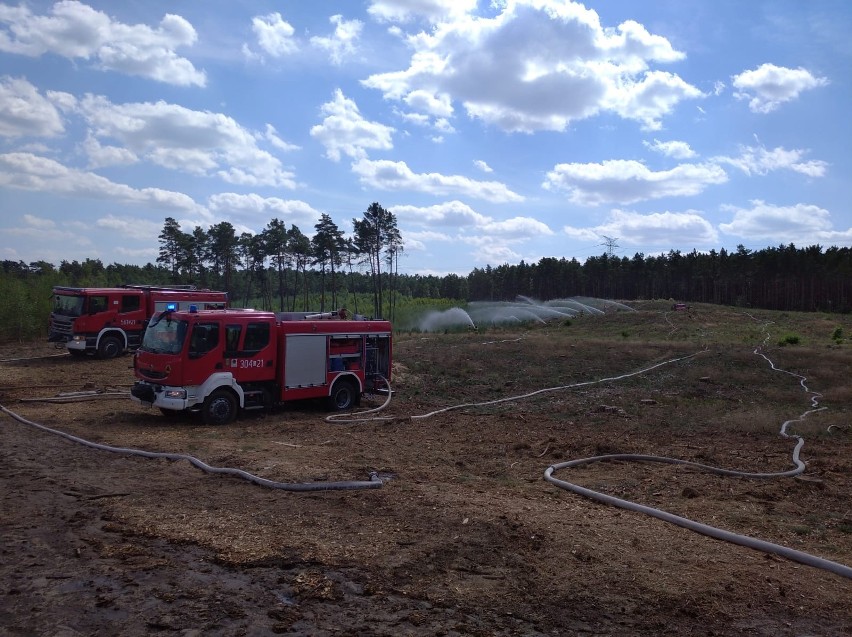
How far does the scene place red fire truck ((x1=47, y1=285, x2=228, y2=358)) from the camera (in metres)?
26.9

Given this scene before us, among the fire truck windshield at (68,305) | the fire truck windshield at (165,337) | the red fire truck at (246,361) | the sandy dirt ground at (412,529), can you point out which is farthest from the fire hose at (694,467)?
the fire truck windshield at (68,305)

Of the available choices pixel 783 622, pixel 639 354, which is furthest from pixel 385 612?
pixel 639 354

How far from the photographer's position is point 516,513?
27.2 feet

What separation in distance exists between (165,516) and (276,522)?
1.35 m

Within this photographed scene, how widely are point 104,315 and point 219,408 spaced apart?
14.1m

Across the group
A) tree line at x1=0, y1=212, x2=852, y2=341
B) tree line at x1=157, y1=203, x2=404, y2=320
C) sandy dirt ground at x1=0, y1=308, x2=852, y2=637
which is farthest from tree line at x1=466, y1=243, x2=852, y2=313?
sandy dirt ground at x1=0, y1=308, x2=852, y2=637

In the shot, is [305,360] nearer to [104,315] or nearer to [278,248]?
[104,315]

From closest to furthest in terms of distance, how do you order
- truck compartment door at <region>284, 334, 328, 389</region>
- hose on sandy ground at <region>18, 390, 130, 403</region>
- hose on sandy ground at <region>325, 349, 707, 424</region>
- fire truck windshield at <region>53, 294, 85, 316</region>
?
1. hose on sandy ground at <region>325, 349, 707, 424</region>
2. truck compartment door at <region>284, 334, 328, 389</region>
3. hose on sandy ground at <region>18, 390, 130, 403</region>
4. fire truck windshield at <region>53, 294, 85, 316</region>

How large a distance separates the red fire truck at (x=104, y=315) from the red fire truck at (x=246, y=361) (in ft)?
32.9

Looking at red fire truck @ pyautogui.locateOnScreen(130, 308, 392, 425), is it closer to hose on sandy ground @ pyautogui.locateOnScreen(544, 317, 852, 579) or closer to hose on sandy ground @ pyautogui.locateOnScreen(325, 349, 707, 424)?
hose on sandy ground @ pyautogui.locateOnScreen(325, 349, 707, 424)

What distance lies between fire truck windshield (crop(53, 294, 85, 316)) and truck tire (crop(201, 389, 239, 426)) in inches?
553

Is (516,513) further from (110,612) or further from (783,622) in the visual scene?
(110,612)

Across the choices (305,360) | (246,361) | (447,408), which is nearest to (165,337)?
(246,361)

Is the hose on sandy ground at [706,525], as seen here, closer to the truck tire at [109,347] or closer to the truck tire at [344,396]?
the truck tire at [344,396]
